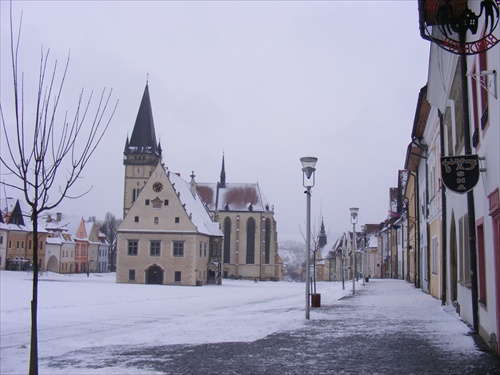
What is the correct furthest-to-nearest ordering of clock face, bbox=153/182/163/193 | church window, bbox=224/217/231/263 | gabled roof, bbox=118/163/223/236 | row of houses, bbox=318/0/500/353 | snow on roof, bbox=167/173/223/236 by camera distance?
church window, bbox=224/217/231/263, snow on roof, bbox=167/173/223/236, clock face, bbox=153/182/163/193, gabled roof, bbox=118/163/223/236, row of houses, bbox=318/0/500/353

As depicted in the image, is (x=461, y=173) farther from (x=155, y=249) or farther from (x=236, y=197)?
(x=236, y=197)

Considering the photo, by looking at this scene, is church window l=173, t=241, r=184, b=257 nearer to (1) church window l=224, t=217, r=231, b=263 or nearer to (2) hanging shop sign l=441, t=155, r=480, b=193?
(1) church window l=224, t=217, r=231, b=263

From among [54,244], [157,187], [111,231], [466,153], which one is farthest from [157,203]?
[111,231]

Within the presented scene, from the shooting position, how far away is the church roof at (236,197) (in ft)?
330

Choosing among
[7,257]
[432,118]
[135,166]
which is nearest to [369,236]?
[135,166]

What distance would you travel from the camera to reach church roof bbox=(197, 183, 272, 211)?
330 feet

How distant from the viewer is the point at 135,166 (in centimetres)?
9500

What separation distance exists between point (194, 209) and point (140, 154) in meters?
28.8

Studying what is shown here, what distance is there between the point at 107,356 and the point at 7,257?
266 ft

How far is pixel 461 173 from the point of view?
10.1m

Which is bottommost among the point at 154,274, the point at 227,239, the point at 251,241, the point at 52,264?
the point at 154,274

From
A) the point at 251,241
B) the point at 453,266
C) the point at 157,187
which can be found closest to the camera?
the point at 453,266

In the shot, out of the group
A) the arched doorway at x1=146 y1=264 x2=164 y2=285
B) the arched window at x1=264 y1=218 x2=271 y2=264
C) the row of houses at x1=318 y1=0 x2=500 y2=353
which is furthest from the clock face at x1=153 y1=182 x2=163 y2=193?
the row of houses at x1=318 y1=0 x2=500 y2=353

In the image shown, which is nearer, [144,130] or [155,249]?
[155,249]
